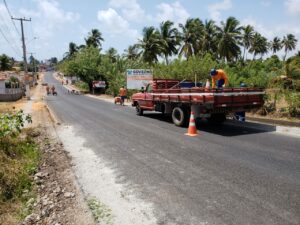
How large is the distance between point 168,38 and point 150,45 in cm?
378

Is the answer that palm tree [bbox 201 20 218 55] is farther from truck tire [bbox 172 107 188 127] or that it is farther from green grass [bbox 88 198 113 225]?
green grass [bbox 88 198 113 225]

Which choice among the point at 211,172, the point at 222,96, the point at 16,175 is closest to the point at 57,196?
the point at 16,175

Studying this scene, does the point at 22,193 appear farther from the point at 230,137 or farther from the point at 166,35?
the point at 166,35

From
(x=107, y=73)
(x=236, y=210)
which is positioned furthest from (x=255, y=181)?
(x=107, y=73)

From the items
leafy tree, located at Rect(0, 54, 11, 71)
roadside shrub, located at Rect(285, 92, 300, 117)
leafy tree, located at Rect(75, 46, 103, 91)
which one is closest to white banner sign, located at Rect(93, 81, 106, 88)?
leafy tree, located at Rect(75, 46, 103, 91)

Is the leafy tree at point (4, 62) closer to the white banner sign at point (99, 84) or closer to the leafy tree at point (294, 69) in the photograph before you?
the white banner sign at point (99, 84)

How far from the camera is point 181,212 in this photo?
4371 millimetres

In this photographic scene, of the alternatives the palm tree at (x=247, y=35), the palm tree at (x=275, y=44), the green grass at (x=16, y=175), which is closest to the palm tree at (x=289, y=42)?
the palm tree at (x=275, y=44)

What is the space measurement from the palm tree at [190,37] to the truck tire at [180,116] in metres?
40.6

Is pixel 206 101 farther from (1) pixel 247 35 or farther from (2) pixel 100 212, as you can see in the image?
(1) pixel 247 35

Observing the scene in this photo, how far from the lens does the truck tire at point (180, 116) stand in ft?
39.4

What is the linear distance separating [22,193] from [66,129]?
7121 mm

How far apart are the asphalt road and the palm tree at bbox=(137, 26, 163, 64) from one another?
128 ft

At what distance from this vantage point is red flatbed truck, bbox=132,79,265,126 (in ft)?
34.4
